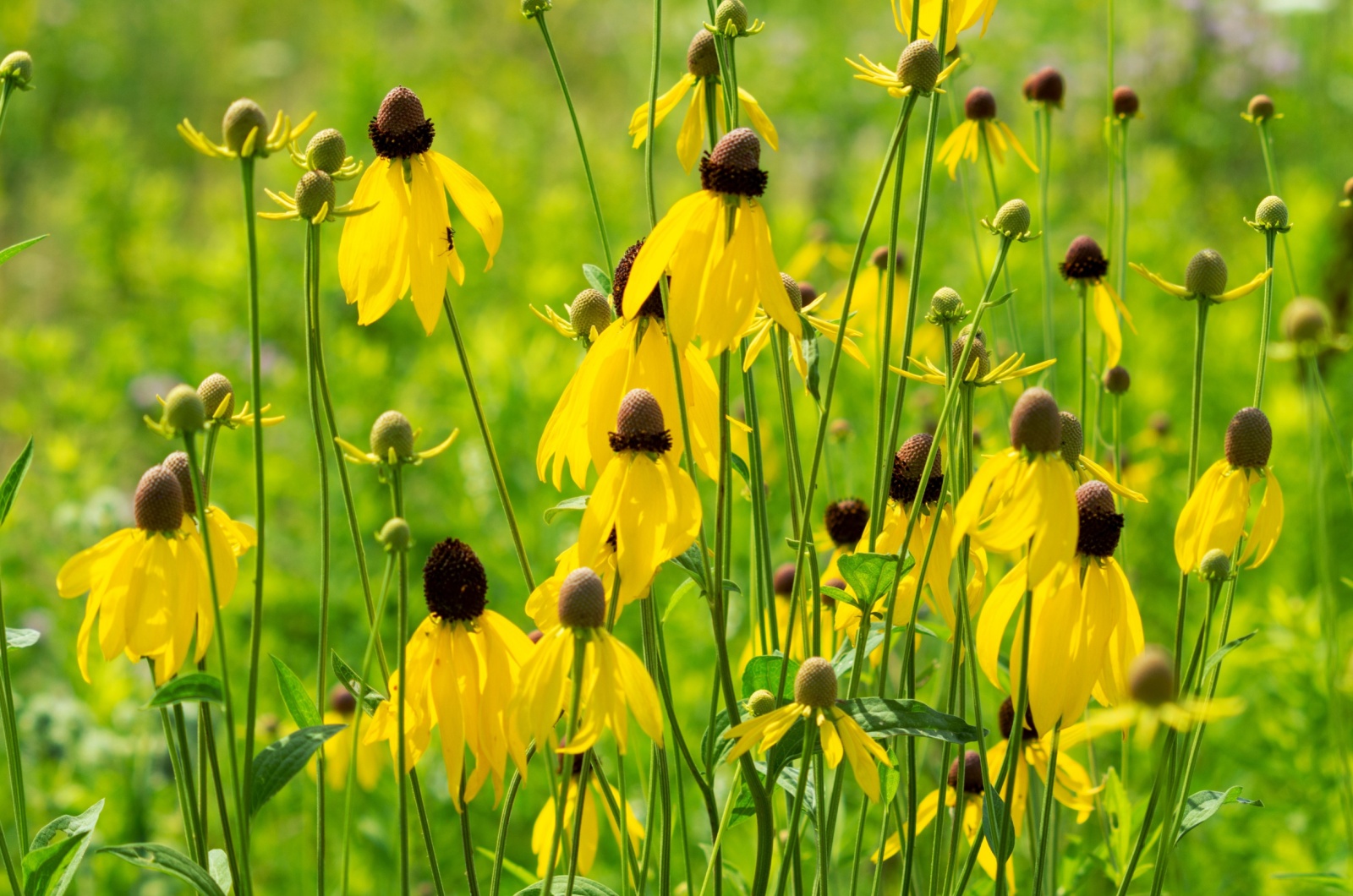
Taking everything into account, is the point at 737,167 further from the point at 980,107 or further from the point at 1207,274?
the point at 980,107

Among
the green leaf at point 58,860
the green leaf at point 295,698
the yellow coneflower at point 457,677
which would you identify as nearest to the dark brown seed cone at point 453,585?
the yellow coneflower at point 457,677

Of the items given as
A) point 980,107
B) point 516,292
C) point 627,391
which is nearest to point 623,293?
point 627,391

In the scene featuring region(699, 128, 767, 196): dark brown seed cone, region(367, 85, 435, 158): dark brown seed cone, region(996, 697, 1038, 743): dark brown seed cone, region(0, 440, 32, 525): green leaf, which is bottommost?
region(996, 697, 1038, 743): dark brown seed cone

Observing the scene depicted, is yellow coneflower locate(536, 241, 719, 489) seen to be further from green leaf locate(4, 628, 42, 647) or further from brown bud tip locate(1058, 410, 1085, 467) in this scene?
green leaf locate(4, 628, 42, 647)

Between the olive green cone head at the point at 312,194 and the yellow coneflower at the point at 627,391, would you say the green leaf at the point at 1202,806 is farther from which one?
the olive green cone head at the point at 312,194

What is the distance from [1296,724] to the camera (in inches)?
62.1

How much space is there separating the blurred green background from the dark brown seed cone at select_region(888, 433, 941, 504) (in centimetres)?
22

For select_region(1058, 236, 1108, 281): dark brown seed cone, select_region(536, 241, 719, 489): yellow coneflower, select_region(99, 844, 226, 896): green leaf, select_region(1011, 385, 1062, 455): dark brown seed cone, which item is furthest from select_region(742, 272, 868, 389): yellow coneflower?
select_region(99, 844, 226, 896): green leaf

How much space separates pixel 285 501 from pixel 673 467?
2106 mm

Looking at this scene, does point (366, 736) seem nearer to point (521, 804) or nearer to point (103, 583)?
point (103, 583)

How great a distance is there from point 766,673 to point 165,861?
0.32 m

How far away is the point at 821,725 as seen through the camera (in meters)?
0.66

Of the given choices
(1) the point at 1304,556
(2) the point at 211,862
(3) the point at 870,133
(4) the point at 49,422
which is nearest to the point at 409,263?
(2) the point at 211,862

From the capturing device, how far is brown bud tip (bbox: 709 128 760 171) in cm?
64
